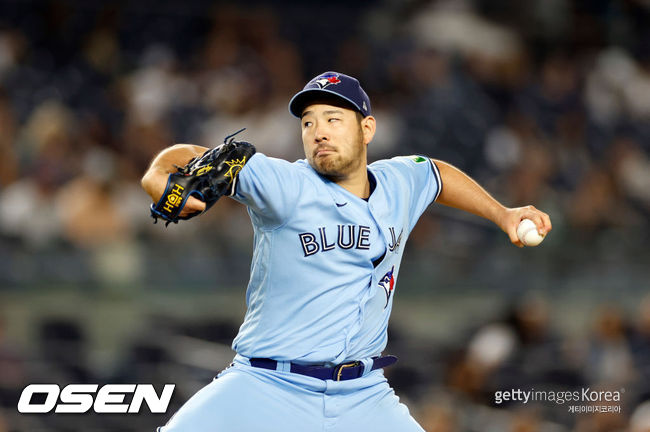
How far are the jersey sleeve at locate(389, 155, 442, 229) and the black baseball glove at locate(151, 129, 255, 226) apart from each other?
2.89 feet

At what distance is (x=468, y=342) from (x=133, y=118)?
348 centimetres

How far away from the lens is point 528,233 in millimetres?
3234

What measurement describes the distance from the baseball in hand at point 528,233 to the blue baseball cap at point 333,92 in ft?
2.43

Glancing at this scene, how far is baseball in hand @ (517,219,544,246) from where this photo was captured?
321cm

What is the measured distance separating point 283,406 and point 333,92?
117cm

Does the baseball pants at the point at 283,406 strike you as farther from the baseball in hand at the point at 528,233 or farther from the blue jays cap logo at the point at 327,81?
the blue jays cap logo at the point at 327,81

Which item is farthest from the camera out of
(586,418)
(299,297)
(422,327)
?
(422,327)

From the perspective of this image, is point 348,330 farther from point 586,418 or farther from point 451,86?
point 451,86

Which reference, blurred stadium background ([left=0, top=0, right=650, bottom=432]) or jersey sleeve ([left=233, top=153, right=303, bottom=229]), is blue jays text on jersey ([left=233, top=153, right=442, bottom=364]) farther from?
blurred stadium background ([left=0, top=0, right=650, bottom=432])

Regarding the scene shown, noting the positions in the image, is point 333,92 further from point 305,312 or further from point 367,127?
point 305,312

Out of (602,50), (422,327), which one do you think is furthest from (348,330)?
(602,50)

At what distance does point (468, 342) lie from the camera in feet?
22.4

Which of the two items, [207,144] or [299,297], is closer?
[299,297]

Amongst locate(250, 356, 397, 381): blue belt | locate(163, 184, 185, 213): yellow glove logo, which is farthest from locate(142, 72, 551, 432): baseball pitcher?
locate(163, 184, 185, 213): yellow glove logo
